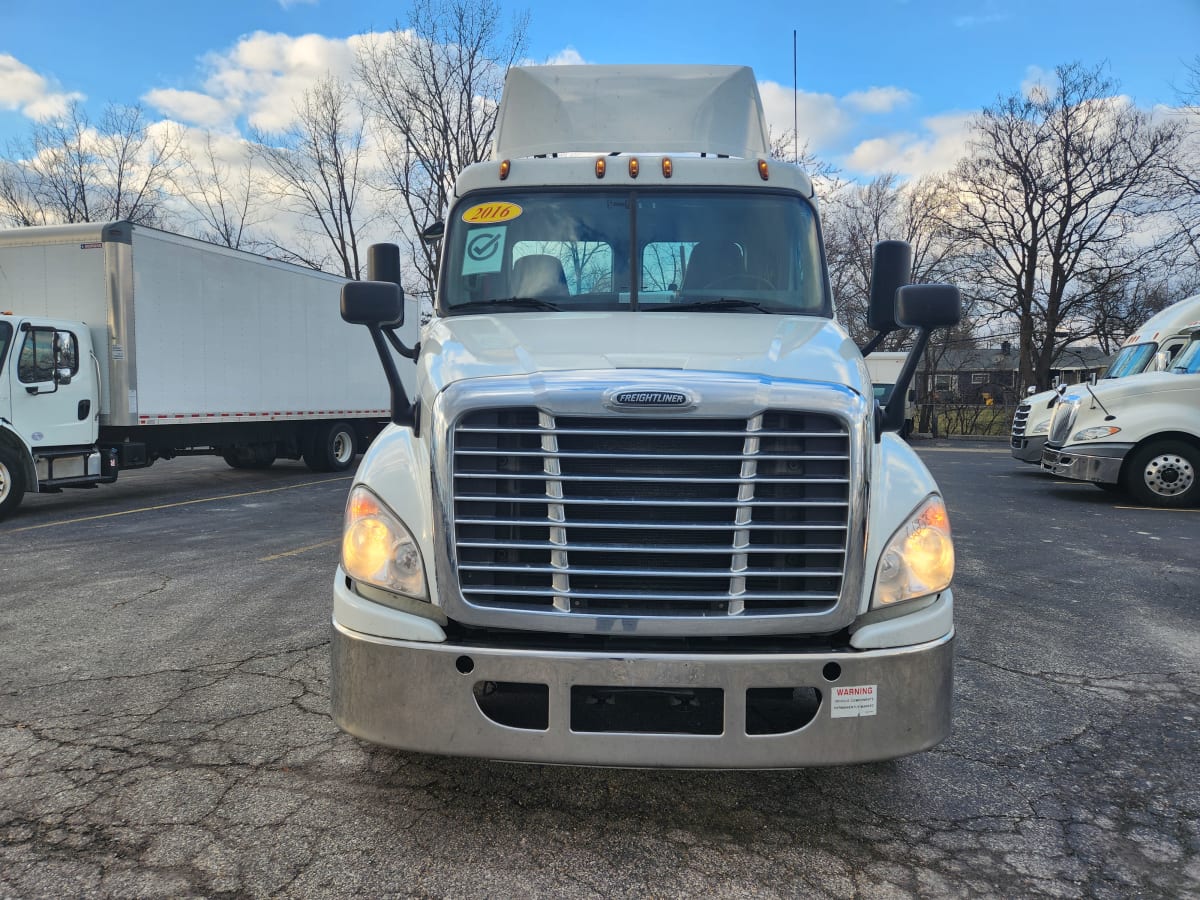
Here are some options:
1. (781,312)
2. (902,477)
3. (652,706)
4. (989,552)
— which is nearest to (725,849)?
(652,706)

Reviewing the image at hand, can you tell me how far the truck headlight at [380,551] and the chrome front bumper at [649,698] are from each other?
0.21 m

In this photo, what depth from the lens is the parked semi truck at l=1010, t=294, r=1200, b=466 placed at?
38.2 feet

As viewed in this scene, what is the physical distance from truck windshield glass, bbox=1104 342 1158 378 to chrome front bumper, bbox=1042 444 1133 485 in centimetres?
209

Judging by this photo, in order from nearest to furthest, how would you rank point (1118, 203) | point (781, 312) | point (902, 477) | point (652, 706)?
point (652, 706)
point (902, 477)
point (781, 312)
point (1118, 203)

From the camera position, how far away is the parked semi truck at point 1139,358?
1163 cm

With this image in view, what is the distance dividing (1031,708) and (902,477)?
1.89 m

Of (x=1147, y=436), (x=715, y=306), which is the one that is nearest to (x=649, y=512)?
(x=715, y=306)

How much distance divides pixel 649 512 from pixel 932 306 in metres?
1.65

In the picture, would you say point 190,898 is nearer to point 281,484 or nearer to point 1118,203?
point 281,484

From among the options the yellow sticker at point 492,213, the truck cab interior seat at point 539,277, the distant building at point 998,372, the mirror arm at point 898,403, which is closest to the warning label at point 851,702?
the mirror arm at point 898,403

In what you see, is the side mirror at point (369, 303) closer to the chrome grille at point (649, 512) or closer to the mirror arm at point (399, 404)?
the mirror arm at point (399, 404)

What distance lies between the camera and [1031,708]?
3898mm

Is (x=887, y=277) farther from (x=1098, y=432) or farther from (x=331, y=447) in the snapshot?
(x=331, y=447)

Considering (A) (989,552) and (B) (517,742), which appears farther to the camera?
(A) (989,552)
